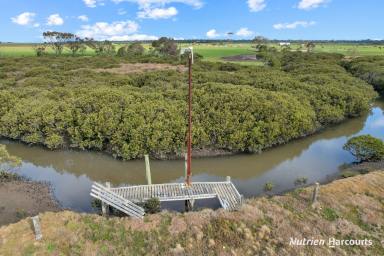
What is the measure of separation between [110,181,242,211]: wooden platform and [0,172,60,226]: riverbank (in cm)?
437

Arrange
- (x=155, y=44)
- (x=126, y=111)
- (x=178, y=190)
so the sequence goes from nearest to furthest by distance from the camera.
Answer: (x=178, y=190) → (x=126, y=111) → (x=155, y=44)

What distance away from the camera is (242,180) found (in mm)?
22469

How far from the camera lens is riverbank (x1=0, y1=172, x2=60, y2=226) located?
16734mm

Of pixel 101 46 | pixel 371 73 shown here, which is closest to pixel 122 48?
pixel 101 46

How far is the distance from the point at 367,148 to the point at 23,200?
79.7 feet

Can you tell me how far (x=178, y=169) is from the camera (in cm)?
2369

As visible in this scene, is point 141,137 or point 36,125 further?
point 36,125

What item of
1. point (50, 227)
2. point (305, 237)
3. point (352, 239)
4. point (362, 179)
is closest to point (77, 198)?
point (50, 227)

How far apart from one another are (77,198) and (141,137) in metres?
6.85

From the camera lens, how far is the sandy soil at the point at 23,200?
16.7 m

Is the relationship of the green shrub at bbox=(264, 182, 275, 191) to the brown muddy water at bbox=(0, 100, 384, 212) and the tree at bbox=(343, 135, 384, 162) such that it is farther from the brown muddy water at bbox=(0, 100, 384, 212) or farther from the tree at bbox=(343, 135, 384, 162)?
the tree at bbox=(343, 135, 384, 162)

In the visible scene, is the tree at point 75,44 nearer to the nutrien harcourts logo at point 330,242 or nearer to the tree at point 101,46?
the tree at point 101,46

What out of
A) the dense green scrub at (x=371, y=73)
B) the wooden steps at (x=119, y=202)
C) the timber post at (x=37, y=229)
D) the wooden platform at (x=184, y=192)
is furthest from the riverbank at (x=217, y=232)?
the dense green scrub at (x=371, y=73)

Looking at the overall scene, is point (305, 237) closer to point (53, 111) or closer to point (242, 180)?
point (242, 180)
